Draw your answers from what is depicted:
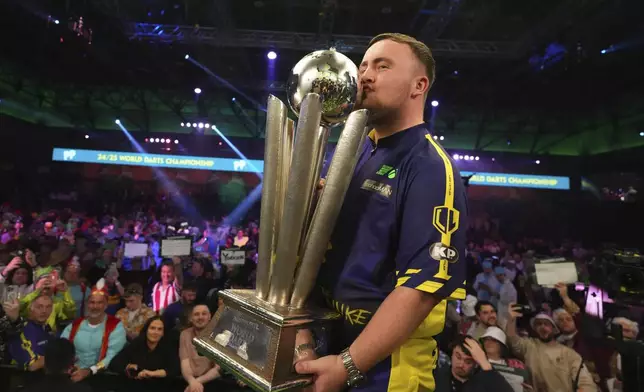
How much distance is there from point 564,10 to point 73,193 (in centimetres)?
1627

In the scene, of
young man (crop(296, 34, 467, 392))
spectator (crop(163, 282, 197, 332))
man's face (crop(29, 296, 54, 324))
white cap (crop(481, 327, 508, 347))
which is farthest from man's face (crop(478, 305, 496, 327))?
man's face (crop(29, 296, 54, 324))

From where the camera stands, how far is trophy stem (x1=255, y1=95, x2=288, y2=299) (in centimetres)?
119

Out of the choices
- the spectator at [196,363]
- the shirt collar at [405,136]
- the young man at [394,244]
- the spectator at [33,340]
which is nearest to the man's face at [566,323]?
the spectator at [196,363]

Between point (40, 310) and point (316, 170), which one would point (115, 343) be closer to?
point (40, 310)

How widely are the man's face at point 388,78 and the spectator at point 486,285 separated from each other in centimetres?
614

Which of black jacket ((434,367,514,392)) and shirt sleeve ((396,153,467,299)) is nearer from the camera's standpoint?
shirt sleeve ((396,153,467,299))

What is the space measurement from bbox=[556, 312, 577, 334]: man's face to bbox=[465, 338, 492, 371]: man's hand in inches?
54.5

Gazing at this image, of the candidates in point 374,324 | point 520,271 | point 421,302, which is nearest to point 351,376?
point 374,324

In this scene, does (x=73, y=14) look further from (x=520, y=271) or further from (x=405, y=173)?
(x=520, y=271)

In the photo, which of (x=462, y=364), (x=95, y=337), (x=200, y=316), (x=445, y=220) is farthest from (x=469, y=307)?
(x=445, y=220)

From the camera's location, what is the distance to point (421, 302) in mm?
994

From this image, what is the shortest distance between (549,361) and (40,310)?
17.4 ft

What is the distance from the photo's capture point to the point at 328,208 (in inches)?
44.1

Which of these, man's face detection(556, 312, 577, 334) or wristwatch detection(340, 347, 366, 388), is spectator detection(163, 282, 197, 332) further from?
man's face detection(556, 312, 577, 334)
